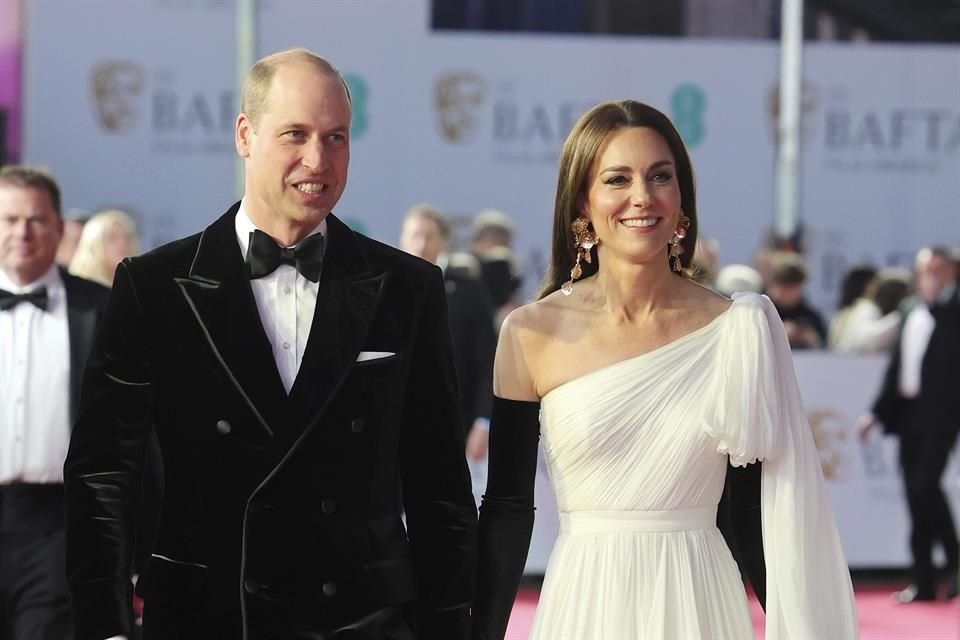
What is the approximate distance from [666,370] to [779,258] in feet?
19.5

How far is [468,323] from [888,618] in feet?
8.68

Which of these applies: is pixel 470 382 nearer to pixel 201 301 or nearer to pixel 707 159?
pixel 201 301

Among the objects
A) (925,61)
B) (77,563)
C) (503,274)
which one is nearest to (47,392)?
(77,563)

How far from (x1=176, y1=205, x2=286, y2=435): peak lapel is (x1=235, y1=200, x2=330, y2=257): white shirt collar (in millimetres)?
→ 19

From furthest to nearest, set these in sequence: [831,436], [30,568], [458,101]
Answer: [458,101] → [831,436] → [30,568]

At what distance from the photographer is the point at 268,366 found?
126 inches

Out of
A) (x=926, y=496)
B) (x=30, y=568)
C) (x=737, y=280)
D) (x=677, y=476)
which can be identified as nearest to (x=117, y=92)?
(x=737, y=280)

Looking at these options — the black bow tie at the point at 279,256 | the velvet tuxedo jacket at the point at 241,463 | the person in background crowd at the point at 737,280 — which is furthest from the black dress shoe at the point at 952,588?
the black bow tie at the point at 279,256

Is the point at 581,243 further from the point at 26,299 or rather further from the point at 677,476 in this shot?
the point at 26,299

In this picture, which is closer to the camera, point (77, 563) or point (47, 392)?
point (77, 563)

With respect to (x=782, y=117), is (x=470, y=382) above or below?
below

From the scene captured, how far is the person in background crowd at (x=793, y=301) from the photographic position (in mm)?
9484

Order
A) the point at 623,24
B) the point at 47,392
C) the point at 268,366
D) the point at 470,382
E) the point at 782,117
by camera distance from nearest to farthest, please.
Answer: the point at 268,366 < the point at 47,392 < the point at 470,382 < the point at 782,117 < the point at 623,24

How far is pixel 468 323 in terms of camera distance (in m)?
8.11
